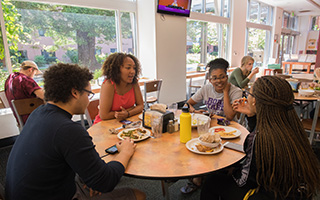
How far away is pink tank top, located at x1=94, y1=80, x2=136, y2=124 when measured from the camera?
6.39 ft

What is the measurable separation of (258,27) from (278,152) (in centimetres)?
847

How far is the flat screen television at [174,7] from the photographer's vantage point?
13.7ft

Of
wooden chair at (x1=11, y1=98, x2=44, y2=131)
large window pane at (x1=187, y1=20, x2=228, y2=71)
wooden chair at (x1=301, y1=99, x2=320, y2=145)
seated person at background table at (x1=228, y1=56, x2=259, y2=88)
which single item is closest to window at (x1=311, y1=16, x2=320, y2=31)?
large window pane at (x1=187, y1=20, x2=228, y2=71)

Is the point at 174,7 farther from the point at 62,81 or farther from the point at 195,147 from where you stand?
the point at 62,81

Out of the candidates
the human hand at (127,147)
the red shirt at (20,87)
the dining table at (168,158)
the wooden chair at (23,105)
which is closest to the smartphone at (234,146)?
the dining table at (168,158)

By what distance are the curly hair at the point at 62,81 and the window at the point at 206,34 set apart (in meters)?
4.81

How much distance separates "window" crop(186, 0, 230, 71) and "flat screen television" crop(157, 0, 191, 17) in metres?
0.72

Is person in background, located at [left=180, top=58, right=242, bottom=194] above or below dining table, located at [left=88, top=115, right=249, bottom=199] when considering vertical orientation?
above

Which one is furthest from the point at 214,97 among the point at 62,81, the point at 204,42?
the point at 204,42

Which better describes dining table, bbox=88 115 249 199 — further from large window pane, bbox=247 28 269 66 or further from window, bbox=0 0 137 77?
large window pane, bbox=247 28 269 66

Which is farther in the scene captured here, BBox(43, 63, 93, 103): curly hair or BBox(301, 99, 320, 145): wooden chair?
BBox(301, 99, 320, 145): wooden chair

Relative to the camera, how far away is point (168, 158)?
1.12 metres

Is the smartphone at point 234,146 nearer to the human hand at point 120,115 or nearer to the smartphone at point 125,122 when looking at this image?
the smartphone at point 125,122

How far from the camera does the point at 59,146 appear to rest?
0.84 meters
